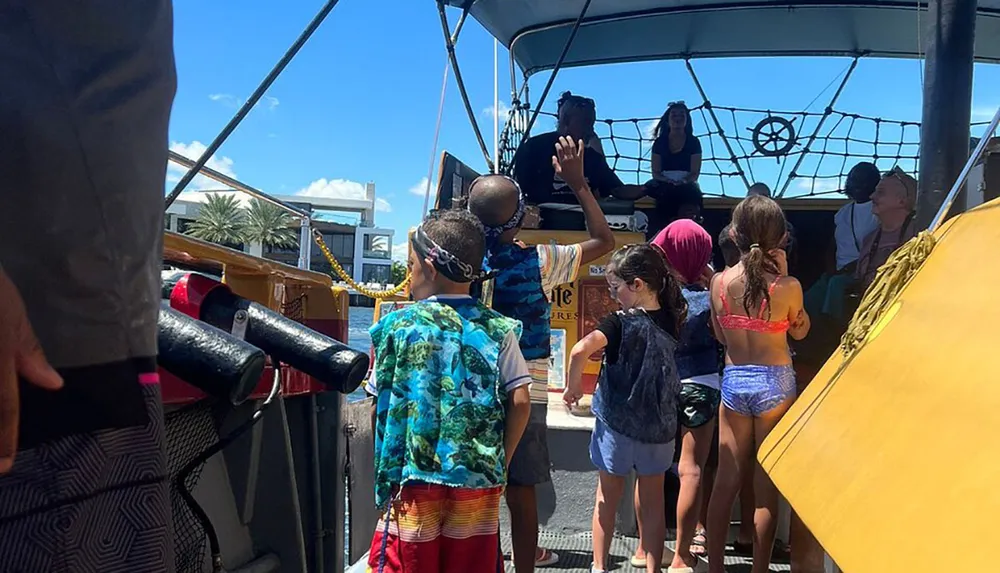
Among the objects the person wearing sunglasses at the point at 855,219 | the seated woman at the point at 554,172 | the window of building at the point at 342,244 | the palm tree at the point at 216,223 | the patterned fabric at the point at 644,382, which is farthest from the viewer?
the window of building at the point at 342,244

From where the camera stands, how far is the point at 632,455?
310cm

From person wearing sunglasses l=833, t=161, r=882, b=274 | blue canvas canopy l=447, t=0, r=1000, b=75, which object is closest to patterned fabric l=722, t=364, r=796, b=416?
person wearing sunglasses l=833, t=161, r=882, b=274

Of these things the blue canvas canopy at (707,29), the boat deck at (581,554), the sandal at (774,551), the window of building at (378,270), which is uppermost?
the blue canvas canopy at (707,29)

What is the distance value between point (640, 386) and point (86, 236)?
2.48m

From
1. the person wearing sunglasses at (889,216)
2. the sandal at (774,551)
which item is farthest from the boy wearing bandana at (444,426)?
the person wearing sunglasses at (889,216)

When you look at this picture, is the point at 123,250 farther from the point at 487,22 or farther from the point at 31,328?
the point at 487,22

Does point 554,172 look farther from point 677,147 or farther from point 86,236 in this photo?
point 86,236

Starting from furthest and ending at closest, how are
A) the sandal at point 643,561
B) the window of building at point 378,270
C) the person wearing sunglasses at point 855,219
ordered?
the window of building at point 378,270, the person wearing sunglasses at point 855,219, the sandal at point 643,561

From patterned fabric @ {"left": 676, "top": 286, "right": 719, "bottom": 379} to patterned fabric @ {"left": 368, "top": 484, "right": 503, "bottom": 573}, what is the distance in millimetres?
1517

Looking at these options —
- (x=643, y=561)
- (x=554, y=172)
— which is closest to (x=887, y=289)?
(x=643, y=561)

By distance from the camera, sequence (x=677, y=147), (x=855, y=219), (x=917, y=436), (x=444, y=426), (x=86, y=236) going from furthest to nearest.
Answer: (x=677, y=147)
(x=855, y=219)
(x=444, y=426)
(x=917, y=436)
(x=86, y=236)

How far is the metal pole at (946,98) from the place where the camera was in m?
2.49

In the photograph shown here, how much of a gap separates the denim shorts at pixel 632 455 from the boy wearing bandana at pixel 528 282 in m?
0.26

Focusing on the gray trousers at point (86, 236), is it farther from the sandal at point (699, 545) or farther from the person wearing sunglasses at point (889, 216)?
the person wearing sunglasses at point (889, 216)
